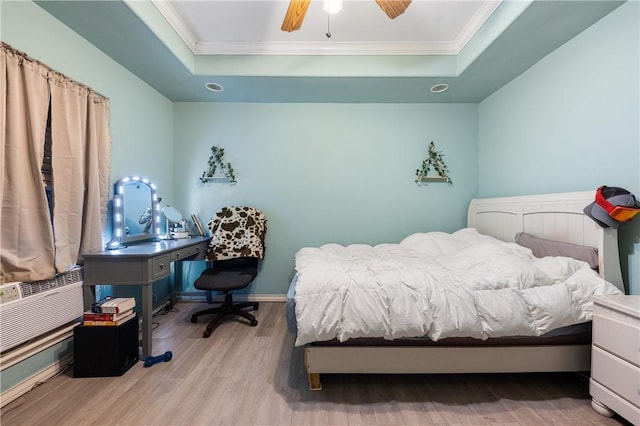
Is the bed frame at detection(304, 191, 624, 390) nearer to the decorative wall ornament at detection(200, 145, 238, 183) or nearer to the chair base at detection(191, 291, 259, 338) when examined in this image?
the chair base at detection(191, 291, 259, 338)

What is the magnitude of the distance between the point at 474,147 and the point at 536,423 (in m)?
2.85

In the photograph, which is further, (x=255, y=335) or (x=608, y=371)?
(x=255, y=335)

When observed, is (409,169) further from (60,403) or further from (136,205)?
(60,403)

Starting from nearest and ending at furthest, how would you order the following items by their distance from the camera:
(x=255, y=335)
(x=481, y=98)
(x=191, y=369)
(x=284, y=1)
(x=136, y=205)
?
(x=191, y=369), (x=284, y=1), (x=255, y=335), (x=136, y=205), (x=481, y=98)

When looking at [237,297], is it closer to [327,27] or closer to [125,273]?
[125,273]

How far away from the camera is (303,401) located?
5.06ft

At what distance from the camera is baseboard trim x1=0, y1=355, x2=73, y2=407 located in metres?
1.50

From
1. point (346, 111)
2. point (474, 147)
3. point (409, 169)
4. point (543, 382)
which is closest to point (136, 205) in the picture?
point (346, 111)

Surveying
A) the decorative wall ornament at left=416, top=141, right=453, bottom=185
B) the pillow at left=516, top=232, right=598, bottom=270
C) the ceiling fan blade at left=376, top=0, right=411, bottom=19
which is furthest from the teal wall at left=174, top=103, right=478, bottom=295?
the ceiling fan blade at left=376, top=0, right=411, bottom=19

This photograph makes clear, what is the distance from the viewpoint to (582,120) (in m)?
1.97

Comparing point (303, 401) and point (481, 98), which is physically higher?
point (481, 98)

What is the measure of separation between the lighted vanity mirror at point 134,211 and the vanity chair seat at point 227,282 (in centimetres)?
75

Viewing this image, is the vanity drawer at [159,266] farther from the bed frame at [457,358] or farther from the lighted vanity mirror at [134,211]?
the bed frame at [457,358]

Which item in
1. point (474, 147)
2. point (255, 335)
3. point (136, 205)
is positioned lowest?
point (255, 335)
